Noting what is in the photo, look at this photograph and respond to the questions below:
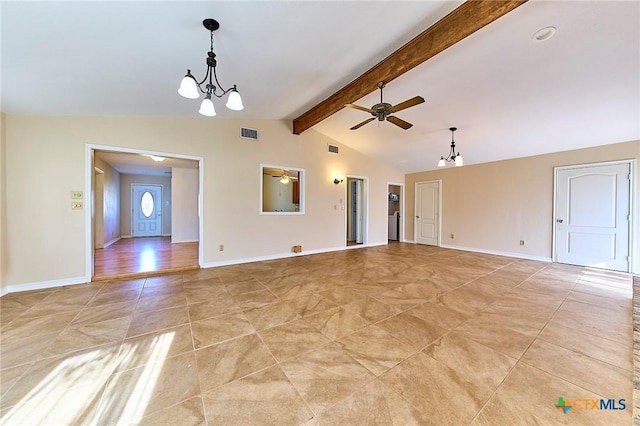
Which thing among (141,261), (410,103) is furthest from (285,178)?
(410,103)

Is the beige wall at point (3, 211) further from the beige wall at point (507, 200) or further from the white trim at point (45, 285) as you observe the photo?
the beige wall at point (507, 200)

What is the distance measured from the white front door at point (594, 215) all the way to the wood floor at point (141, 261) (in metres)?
7.73

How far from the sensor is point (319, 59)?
2.93m

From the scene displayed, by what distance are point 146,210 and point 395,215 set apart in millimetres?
9467

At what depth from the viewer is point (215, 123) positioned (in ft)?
14.7

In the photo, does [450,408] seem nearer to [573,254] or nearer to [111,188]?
[573,254]

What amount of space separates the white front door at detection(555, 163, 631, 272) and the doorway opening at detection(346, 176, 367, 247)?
4346mm

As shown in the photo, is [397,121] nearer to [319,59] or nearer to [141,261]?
[319,59]

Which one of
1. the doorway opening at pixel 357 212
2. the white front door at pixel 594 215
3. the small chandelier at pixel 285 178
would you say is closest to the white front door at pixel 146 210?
the small chandelier at pixel 285 178

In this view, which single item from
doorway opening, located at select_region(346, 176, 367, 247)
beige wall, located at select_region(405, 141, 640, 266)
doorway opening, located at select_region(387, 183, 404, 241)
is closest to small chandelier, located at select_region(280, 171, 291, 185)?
doorway opening, located at select_region(346, 176, 367, 247)

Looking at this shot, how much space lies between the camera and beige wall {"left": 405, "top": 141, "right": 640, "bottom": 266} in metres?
5.02

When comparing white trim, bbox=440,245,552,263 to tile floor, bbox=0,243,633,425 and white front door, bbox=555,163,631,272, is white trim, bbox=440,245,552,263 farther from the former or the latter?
tile floor, bbox=0,243,633,425

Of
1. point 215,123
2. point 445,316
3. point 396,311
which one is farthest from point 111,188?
point 445,316

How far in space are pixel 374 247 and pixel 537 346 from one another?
4857 millimetres
